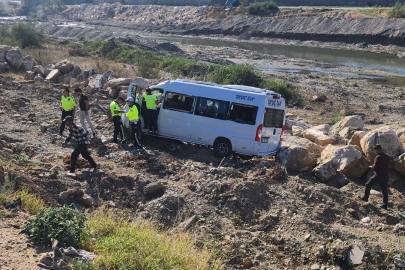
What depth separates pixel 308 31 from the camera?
60094 mm

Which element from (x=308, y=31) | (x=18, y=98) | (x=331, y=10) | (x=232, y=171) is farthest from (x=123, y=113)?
(x=331, y=10)

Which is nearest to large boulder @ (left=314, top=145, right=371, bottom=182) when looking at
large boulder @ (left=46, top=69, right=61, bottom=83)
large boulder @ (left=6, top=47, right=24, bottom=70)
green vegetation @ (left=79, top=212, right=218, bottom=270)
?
green vegetation @ (left=79, top=212, right=218, bottom=270)

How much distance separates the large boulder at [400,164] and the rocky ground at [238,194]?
0.18 ft

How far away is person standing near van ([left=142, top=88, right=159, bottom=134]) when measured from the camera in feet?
41.1

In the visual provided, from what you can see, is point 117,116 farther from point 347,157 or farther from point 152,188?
point 347,157

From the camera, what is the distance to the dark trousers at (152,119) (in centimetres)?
1266

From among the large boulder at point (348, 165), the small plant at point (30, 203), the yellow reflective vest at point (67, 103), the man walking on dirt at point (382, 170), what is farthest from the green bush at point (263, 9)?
the small plant at point (30, 203)

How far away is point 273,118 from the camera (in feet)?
38.5

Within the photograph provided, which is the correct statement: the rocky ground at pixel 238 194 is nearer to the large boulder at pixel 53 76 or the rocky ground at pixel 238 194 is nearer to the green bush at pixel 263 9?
the large boulder at pixel 53 76

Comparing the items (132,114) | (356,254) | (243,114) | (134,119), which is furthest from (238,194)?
(132,114)

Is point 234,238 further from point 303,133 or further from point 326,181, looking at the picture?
point 303,133

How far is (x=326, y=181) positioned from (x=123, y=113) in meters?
6.12

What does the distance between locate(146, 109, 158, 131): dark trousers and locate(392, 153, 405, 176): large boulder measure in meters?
6.60

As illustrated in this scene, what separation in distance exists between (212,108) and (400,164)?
16.6 ft
